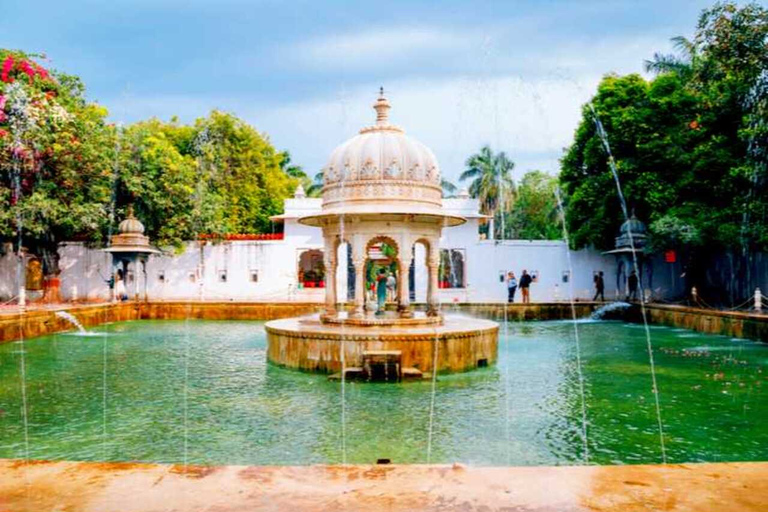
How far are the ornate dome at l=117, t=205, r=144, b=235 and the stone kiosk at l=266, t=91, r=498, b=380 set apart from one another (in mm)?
12706

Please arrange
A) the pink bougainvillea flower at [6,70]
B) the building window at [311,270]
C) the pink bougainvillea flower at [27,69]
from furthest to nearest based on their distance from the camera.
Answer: the building window at [311,270] → the pink bougainvillea flower at [27,69] → the pink bougainvillea flower at [6,70]

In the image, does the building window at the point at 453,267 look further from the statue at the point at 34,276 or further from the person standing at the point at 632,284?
the statue at the point at 34,276

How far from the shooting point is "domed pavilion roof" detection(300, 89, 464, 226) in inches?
547

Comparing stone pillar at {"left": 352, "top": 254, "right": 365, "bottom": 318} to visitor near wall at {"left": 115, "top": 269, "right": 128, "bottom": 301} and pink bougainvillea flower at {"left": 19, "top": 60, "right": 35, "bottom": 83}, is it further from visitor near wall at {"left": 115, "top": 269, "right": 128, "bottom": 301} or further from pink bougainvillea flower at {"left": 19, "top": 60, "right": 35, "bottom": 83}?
pink bougainvillea flower at {"left": 19, "top": 60, "right": 35, "bottom": 83}

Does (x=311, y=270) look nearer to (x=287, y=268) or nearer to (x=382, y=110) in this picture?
(x=287, y=268)

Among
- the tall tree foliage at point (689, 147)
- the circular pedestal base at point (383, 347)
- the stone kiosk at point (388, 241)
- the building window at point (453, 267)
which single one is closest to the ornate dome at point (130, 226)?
the stone kiosk at point (388, 241)

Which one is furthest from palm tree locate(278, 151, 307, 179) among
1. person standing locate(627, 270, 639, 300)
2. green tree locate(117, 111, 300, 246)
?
person standing locate(627, 270, 639, 300)

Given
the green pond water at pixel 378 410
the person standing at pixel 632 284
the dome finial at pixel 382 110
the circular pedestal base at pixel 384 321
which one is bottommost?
the green pond water at pixel 378 410

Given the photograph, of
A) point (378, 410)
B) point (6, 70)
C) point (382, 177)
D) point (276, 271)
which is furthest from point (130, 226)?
point (378, 410)

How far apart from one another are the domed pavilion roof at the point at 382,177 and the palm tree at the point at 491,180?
108 ft

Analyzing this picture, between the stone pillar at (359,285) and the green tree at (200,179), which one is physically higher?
the green tree at (200,179)

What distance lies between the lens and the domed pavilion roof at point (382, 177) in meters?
13.9

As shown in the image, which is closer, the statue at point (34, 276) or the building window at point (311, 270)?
the statue at point (34, 276)

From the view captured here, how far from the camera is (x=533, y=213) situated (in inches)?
1935
